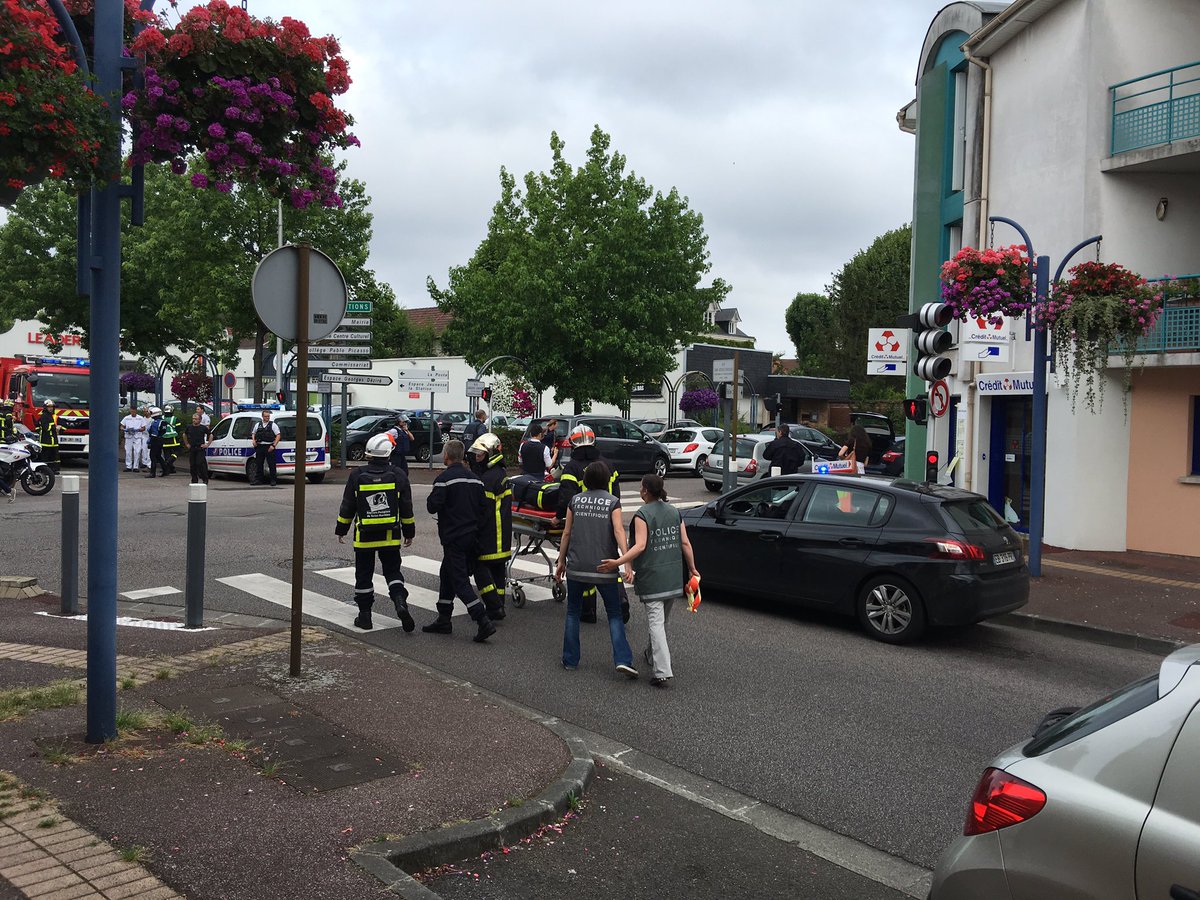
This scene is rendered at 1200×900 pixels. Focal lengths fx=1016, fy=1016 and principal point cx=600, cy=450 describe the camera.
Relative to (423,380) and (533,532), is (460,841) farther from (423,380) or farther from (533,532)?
(423,380)

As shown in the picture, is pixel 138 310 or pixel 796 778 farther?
pixel 138 310

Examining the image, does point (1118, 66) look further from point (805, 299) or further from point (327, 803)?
point (805, 299)

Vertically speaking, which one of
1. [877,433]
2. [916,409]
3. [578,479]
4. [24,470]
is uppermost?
[916,409]

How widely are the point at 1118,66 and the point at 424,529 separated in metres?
12.8

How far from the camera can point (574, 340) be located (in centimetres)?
3150

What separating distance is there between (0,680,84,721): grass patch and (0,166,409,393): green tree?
25.8 metres

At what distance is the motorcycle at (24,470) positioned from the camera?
737 inches

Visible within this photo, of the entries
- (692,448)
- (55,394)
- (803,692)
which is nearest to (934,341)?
(803,692)

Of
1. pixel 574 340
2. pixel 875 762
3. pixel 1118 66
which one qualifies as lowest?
pixel 875 762

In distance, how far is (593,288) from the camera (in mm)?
31641

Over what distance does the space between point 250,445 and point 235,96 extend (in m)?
19.5

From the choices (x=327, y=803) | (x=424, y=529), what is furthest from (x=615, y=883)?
(x=424, y=529)

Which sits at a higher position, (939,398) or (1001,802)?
(939,398)

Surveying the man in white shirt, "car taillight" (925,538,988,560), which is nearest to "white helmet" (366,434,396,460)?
"car taillight" (925,538,988,560)
